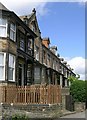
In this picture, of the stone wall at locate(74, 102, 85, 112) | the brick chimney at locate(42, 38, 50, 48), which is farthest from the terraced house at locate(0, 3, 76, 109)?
the brick chimney at locate(42, 38, 50, 48)

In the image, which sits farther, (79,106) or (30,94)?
(79,106)

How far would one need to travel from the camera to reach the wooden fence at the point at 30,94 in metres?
19.9

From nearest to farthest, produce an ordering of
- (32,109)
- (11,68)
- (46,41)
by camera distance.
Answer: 1. (32,109)
2. (11,68)
3. (46,41)

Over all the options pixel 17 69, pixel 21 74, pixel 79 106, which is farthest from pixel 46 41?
pixel 17 69

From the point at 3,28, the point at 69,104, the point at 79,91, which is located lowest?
the point at 69,104

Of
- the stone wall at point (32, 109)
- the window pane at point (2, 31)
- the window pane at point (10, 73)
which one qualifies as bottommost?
the stone wall at point (32, 109)

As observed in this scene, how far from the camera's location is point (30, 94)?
2050 cm

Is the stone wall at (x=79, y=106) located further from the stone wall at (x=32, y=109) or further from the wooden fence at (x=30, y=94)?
the stone wall at (x=32, y=109)

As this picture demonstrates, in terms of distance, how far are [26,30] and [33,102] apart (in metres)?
8.90

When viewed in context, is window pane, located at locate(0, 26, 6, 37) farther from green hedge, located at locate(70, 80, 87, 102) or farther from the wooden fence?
green hedge, located at locate(70, 80, 87, 102)

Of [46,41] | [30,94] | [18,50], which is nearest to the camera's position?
[30,94]

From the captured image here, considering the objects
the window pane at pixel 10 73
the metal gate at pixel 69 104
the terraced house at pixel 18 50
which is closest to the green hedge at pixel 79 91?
the metal gate at pixel 69 104

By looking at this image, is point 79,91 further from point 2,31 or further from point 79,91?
point 2,31

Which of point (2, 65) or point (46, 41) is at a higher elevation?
point (46, 41)
